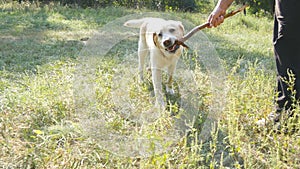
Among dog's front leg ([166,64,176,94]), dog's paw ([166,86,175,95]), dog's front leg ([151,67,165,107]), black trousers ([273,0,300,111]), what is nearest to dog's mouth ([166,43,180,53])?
dog's front leg ([151,67,165,107])

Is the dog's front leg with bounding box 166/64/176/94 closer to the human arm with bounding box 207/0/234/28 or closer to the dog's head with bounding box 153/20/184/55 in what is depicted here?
the dog's head with bounding box 153/20/184/55

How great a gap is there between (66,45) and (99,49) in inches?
75.9

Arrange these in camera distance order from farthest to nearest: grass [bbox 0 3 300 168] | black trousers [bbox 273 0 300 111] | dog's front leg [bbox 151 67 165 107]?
dog's front leg [bbox 151 67 165 107] → black trousers [bbox 273 0 300 111] → grass [bbox 0 3 300 168]

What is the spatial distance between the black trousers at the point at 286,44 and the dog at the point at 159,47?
0.72m

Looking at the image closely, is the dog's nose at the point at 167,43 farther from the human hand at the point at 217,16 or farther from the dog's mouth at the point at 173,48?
the human hand at the point at 217,16

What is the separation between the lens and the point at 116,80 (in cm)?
347

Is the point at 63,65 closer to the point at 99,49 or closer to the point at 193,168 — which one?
the point at 99,49

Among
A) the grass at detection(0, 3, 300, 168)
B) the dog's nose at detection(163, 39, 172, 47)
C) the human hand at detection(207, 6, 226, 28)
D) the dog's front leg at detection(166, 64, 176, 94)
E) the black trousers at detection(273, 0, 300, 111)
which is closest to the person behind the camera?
the grass at detection(0, 3, 300, 168)

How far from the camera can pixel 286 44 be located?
2.50 m

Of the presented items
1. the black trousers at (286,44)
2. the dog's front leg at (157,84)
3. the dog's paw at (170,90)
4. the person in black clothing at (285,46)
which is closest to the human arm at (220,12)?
the person in black clothing at (285,46)

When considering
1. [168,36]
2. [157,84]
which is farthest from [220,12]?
[157,84]

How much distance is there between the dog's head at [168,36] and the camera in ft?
9.05

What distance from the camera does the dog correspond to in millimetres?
2807

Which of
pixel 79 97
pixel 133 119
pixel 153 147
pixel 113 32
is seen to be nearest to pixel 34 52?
pixel 113 32
